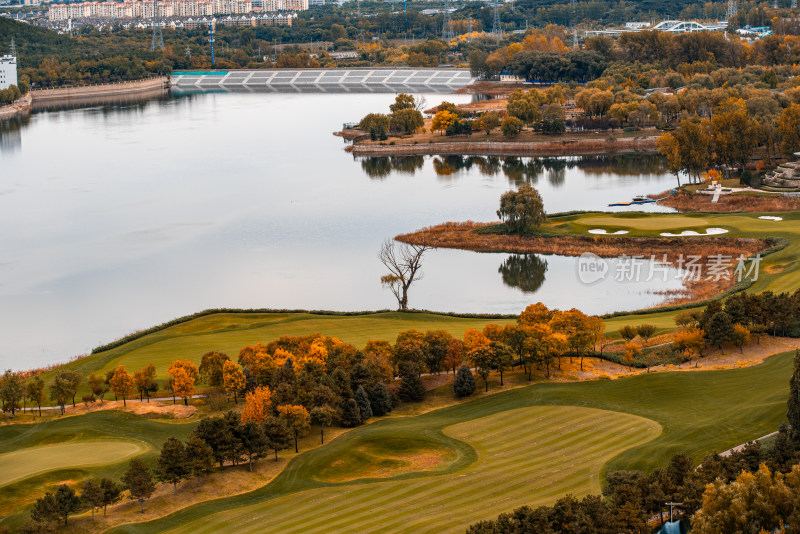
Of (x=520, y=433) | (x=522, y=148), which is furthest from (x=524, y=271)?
(x=522, y=148)

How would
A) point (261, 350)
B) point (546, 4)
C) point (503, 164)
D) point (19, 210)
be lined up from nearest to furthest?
1. point (261, 350)
2. point (19, 210)
3. point (503, 164)
4. point (546, 4)

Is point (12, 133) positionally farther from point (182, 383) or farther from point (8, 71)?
point (182, 383)

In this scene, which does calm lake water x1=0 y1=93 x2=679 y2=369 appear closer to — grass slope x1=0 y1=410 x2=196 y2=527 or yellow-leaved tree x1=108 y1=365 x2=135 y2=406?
yellow-leaved tree x1=108 y1=365 x2=135 y2=406

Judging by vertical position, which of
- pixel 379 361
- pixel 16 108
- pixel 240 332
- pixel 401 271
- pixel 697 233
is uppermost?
pixel 16 108

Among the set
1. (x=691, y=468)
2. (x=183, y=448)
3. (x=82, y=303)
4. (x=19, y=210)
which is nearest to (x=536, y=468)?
(x=691, y=468)

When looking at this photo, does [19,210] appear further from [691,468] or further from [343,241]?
[691,468]

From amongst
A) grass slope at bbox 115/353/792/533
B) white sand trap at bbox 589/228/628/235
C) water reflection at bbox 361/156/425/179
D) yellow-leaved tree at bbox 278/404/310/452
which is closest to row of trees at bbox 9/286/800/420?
yellow-leaved tree at bbox 278/404/310/452

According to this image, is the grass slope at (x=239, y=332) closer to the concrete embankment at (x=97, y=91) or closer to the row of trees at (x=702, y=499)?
the row of trees at (x=702, y=499)
